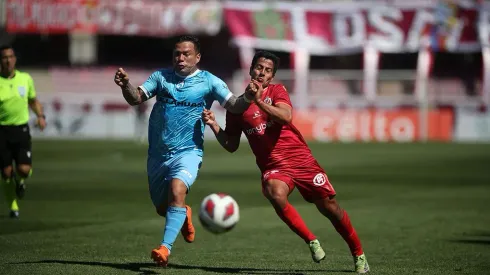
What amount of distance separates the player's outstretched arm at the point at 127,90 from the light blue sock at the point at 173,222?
1.11 meters

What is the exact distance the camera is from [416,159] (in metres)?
29.1

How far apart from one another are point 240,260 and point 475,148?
2604cm

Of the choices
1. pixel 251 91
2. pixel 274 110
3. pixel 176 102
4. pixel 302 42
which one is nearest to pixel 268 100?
pixel 274 110

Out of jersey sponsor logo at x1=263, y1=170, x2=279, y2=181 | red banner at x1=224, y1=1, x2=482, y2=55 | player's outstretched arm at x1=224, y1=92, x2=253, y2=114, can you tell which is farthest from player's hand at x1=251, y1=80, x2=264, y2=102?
red banner at x1=224, y1=1, x2=482, y2=55

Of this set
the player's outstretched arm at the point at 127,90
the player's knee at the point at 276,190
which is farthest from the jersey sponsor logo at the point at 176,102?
the player's knee at the point at 276,190

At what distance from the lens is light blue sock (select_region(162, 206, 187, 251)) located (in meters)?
9.10

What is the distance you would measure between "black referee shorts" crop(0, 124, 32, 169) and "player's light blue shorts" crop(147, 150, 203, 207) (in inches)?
205

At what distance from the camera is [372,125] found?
41.2 metres

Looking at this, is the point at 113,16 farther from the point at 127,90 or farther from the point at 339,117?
the point at 127,90

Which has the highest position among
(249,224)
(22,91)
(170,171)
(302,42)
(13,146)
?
(170,171)

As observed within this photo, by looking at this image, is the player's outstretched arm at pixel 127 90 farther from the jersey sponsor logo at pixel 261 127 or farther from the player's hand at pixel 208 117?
the jersey sponsor logo at pixel 261 127

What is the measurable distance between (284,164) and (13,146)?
644 centimetres

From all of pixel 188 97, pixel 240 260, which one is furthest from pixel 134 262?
pixel 188 97

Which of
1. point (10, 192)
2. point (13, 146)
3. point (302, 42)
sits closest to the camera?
point (10, 192)
